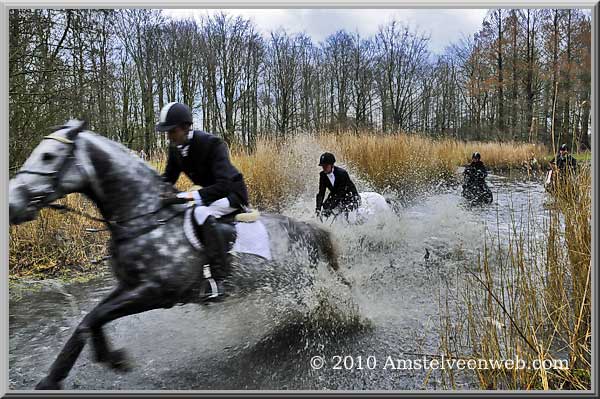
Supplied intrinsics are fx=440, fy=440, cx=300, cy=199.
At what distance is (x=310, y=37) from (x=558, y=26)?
1635 mm

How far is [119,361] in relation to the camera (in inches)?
94.4

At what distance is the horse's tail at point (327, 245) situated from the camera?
136 inches

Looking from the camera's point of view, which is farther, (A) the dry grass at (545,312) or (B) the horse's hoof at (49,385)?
(A) the dry grass at (545,312)

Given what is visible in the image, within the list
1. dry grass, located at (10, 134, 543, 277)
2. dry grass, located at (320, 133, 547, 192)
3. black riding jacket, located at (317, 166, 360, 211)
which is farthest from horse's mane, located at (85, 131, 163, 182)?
black riding jacket, located at (317, 166, 360, 211)

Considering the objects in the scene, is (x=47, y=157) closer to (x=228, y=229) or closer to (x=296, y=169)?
(x=228, y=229)

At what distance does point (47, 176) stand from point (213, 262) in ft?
3.36

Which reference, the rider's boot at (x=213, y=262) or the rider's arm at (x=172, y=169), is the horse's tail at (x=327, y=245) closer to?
the rider's boot at (x=213, y=262)

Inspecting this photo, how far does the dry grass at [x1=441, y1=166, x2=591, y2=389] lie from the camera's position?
2.48 m

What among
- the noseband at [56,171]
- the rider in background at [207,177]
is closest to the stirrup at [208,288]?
the rider in background at [207,177]

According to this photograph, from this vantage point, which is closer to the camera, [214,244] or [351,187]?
[214,244]

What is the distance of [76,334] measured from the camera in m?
2.20

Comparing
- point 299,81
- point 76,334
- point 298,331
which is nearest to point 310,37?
point 299,81

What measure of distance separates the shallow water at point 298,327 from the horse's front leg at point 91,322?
0.19 m

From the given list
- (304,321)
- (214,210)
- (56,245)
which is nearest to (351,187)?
(304,321)
